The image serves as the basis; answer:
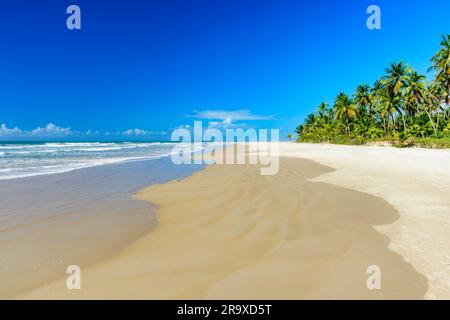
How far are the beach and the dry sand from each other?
0.01m

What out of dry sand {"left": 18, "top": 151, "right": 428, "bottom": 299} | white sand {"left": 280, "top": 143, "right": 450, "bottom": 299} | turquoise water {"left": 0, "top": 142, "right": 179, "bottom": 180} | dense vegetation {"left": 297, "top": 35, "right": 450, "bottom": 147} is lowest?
dry sand {"left": 18, "top": 151, "right": 428, "bottom": 299}

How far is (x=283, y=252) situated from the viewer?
4.22 meters

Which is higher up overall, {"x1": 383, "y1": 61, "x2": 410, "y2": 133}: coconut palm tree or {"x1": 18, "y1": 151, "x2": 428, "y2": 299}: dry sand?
{"x1": 383, "y1": 61, "x2": 410, "y2": 133}: coconut palm tree

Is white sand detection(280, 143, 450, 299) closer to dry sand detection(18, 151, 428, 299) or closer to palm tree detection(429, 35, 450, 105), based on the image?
dry sand detection(18, 151, 428, 299)

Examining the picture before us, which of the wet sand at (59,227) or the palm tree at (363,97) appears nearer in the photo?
the wet sand at (59,227)

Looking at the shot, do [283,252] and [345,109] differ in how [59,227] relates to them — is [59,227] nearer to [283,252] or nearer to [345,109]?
[283,252]

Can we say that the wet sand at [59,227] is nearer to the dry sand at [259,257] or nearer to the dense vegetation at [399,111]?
the dry sand at [259,257]

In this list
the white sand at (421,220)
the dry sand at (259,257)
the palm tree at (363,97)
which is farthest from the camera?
the palm tree at (363,97)

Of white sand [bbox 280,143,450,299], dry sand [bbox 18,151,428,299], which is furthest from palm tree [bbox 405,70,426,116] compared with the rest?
dry sand [bbox 18,151,428,299]

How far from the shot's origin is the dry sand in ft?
10.4

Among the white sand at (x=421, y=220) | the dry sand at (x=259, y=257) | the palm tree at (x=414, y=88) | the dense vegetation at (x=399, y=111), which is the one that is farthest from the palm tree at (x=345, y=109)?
the dry sand at (x=259, y=257)

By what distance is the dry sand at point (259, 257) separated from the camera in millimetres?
3156

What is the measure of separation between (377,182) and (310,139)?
67120mm

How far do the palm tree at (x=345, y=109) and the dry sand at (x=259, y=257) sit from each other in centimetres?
5718
